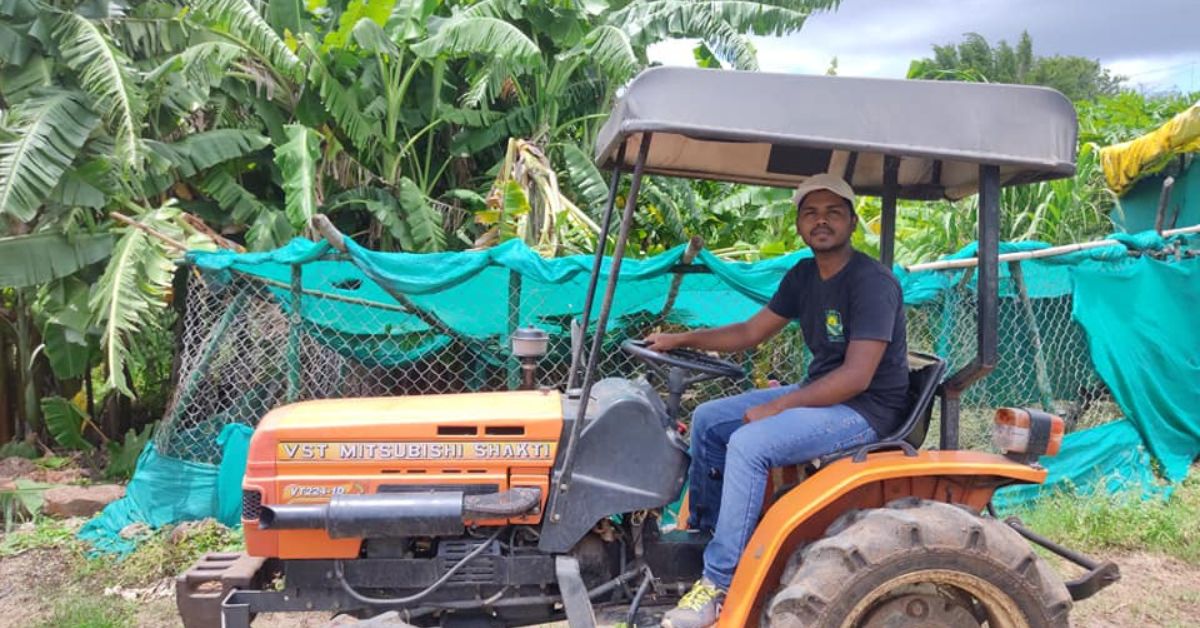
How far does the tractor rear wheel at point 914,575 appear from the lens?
2.71 metres

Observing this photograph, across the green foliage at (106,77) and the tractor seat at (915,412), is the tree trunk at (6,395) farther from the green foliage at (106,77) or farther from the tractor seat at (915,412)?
the tractor seat at (915,412)

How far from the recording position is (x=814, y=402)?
9.94 feet

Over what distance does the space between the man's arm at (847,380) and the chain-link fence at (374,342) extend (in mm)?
1953

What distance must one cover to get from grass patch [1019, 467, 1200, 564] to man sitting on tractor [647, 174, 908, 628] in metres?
2.58

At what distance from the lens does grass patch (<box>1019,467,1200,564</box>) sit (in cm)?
499

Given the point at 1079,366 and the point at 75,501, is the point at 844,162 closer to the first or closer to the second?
the point at 1079,366

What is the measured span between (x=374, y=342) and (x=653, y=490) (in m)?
2.50

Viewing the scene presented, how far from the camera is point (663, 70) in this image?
8.25ft

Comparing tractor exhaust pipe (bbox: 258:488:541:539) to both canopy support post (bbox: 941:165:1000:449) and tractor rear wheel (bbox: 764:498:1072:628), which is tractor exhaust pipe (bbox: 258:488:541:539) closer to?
tractor rear wheel (bbox: 764:498:1072:628)

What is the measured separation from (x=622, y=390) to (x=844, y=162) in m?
1.39

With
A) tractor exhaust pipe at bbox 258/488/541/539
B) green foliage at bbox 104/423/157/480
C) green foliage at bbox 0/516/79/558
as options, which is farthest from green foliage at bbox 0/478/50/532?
tractor exhaust pipe at bbox 258/488/541/539

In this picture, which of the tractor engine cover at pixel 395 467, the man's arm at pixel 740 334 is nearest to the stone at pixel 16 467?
the tractor engine cover at pixel 395 467

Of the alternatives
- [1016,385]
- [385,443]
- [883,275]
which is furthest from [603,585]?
[1016,385]

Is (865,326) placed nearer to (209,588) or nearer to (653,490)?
(653,490)
